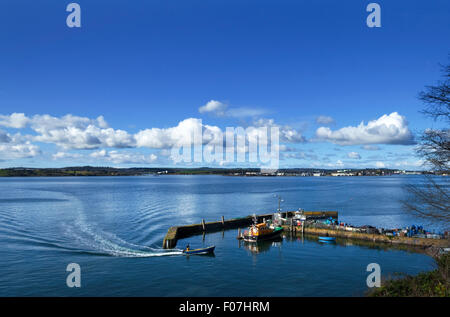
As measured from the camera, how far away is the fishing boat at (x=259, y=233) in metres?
51.9

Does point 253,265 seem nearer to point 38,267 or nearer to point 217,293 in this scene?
point 217,293

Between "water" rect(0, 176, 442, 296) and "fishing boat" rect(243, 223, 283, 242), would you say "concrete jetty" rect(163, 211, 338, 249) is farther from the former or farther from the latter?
"fishing boat" rect(243, 223, 283, 242)

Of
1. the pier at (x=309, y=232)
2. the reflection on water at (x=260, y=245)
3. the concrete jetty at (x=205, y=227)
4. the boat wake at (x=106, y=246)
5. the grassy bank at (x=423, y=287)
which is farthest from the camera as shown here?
the reflection on water at (x=260, y=245)

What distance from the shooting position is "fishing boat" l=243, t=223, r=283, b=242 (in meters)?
51.9

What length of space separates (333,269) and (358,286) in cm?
588

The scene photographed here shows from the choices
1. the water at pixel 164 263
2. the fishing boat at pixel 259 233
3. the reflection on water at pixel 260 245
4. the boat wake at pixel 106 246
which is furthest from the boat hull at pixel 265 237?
the boat wake at pixel 106 246

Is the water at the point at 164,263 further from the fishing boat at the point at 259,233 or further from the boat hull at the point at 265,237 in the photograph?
the fishing boat at the point at 259,233

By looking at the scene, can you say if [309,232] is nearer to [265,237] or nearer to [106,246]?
[265,237]

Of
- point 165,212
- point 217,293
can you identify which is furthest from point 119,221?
point 217,293

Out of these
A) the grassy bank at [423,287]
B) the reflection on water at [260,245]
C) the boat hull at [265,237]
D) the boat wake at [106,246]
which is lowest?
the reflection on water at [260,245]

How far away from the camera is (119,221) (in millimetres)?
65562
